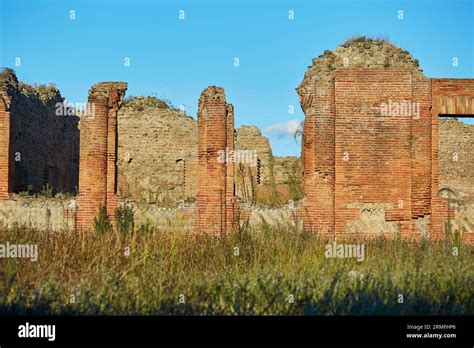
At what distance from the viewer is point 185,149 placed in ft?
63.2

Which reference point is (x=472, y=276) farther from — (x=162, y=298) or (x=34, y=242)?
(x=34, y=242)

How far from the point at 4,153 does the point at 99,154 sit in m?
2.16

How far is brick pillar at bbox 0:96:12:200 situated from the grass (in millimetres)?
4267

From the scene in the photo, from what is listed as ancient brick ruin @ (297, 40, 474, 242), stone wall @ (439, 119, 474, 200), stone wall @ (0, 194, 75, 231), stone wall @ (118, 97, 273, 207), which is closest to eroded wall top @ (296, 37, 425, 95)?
ancient brick ruin @ (297, 40, 474, 242)

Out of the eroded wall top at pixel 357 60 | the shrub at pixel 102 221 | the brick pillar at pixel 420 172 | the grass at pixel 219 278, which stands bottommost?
the grass at pixel 219 278

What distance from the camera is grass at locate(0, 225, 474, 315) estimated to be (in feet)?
22.4

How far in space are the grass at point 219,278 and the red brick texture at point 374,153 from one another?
119 inches

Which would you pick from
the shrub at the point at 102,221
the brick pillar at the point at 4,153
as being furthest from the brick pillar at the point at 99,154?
the brick pillar at the point at 4,153

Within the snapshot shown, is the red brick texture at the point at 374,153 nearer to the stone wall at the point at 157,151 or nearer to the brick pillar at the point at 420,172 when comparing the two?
the brick pillar at the point at 420,172

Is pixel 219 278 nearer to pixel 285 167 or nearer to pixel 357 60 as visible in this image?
pixel 357 60

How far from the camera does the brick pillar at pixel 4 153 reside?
46.3 ft

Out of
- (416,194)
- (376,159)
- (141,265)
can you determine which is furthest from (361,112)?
(141,265)

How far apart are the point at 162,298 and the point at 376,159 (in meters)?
7.36

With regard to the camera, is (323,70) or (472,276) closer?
(472,276)
